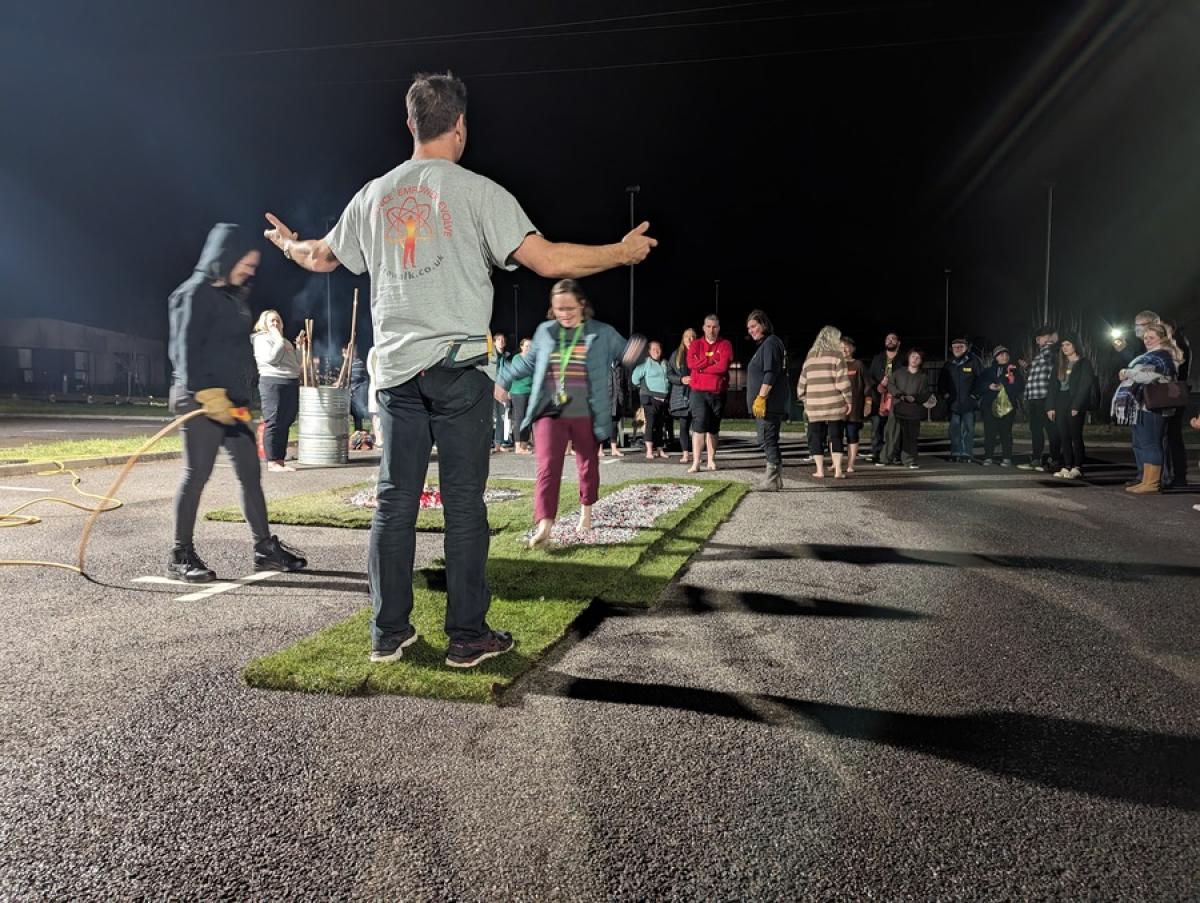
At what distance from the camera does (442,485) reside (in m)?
3.43

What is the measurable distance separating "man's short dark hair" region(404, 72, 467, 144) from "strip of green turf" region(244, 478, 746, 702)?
215 centimetres

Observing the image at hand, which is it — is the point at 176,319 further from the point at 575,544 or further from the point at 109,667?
the point at 575,544

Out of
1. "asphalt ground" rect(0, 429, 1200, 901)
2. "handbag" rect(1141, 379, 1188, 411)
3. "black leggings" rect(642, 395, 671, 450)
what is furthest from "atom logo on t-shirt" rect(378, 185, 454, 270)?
"black leggings" rect(642, 395, 671, 450)

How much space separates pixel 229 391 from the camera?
16.5 feet

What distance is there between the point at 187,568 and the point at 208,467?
610mm

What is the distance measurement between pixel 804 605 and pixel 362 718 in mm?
2532

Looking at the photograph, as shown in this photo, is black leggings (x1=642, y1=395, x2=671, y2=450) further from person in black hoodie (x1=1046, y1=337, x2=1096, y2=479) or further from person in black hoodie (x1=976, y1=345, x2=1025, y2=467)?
person in black hoodie (x1=1046, y1=337, x2=1096, y2=479)

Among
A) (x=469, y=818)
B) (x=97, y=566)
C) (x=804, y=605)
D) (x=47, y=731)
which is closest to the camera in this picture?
(x=469, y=818)

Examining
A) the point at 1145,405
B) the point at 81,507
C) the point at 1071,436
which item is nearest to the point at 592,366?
the point at 81,507

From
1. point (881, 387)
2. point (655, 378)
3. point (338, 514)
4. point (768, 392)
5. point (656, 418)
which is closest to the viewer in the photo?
point (338, 514)

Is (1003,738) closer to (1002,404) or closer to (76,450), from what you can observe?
(1002,404)

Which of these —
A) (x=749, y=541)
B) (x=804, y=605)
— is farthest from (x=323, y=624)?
(x=749, y=541)

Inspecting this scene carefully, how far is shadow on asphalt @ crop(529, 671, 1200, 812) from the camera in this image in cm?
247

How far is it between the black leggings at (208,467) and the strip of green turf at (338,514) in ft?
3.60
